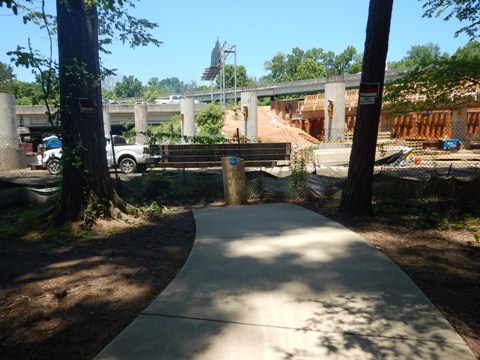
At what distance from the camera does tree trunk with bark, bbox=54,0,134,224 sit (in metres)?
6.37

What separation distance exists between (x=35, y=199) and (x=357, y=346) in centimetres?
838

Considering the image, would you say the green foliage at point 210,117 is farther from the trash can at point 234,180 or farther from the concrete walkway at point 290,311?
the concrete walkway at point 290,311

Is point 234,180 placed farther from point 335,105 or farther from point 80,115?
point 335,105

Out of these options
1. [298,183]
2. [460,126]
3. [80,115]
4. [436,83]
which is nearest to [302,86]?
[460,126]

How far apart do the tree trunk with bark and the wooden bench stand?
775 cm

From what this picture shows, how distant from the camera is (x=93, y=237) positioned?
20.4 feet

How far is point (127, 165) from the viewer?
1772 cm

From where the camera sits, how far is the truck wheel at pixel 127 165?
17.7 metres

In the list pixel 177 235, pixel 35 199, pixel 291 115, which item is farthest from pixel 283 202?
pixel 291 115

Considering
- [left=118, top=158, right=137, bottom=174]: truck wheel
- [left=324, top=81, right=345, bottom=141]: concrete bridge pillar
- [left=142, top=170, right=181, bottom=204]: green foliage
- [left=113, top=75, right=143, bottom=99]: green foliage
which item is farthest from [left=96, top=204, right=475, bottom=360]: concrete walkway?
[left=113, top=75, right=143, bottom=99]: green foliage

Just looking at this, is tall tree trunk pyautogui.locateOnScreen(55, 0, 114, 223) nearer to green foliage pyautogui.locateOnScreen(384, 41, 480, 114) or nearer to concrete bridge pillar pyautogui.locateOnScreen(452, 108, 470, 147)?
green foliage pyautogui.locateOnScreen(384, 41, 480, 114)

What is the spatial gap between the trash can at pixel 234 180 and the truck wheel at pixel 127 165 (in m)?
10.2

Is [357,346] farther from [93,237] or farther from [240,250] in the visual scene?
[93,237]

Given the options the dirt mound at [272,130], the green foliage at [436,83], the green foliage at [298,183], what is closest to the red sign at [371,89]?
the green foliage at [436,83]
